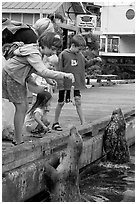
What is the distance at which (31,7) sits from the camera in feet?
56.6

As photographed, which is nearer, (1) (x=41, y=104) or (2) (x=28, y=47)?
(2) (x=28, y=47)

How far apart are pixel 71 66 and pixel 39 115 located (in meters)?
1.46

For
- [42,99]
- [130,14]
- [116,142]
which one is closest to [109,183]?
[116,142]

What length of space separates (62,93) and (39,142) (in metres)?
2.68

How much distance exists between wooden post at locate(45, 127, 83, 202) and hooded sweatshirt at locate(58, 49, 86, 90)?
269 cm

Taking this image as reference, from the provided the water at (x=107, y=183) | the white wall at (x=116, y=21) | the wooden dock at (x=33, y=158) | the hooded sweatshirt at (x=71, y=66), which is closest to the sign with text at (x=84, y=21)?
the white wall at (x=116, y=21)

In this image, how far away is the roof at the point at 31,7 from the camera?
56.3 ft

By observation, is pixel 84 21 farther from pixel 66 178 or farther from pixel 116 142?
pixel 66 178

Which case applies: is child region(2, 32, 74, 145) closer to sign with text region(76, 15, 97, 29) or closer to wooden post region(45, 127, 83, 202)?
wooden post region(45, 127, 83, 202)

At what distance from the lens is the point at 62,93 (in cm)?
829

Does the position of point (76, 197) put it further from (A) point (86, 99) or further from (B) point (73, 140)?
(A) point (86, 99)

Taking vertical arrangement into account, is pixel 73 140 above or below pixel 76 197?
above

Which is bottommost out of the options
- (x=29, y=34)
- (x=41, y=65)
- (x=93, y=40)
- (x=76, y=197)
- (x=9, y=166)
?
(x=76, y=197)

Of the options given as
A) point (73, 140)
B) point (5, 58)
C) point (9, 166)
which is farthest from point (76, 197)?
point (5, 58)
